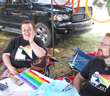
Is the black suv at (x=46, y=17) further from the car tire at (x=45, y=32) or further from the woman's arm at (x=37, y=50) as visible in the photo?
the woman's arm at (x=37, y=50)

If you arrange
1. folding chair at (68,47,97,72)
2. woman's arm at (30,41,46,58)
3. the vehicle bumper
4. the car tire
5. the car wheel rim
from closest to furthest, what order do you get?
woman's arm at (30,41,46,58)
folding chair at (68,47,97,72)
the vehicle bumper
the car tire
the car wheel rim

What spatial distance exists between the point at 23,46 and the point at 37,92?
1.08 meters

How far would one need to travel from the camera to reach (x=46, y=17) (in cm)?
423

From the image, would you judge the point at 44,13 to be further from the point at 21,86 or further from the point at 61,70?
the point at 21,86

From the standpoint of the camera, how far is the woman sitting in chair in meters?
2.01

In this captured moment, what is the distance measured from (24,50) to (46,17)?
2.38 metres

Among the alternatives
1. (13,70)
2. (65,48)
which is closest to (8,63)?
(13,70)

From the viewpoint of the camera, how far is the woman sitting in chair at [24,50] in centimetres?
201

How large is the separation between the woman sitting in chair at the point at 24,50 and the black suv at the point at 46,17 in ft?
6.60

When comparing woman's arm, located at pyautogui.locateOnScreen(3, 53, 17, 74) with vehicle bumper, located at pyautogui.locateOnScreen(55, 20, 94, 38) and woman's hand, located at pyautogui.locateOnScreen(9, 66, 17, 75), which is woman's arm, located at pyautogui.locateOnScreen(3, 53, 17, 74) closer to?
woman's hand, located at pyautogui.locateOnScreen(9, 66, 17, 75)

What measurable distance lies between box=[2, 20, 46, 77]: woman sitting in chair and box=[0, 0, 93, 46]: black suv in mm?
2011

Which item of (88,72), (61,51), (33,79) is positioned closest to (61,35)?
(61,51)

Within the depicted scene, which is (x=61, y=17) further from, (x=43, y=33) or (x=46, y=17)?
(x=43, y=33)

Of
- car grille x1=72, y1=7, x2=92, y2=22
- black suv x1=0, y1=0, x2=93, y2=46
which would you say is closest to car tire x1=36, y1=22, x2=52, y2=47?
black suv x1=0, y1=0, x2=93, y2=46
